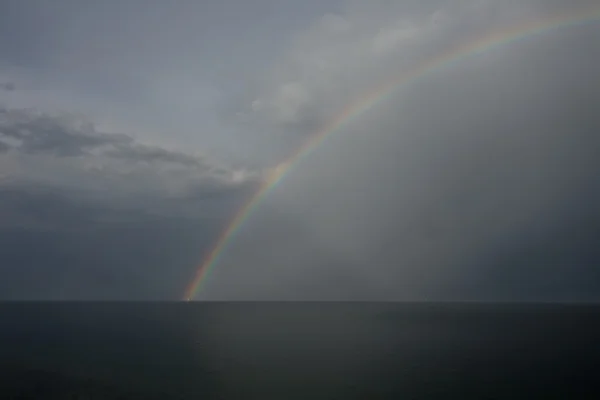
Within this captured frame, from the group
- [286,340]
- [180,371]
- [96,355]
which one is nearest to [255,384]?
[180,371]

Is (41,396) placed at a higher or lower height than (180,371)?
lower

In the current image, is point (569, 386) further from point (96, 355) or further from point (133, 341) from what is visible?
point (133, 341)

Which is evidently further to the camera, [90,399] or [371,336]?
[371,336]

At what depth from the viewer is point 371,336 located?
113m

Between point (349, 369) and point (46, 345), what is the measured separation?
59793 mm

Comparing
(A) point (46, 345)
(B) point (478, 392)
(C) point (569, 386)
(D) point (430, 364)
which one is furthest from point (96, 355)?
(C) point (569, 386)

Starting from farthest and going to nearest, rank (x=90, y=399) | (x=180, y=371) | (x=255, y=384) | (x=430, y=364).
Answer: (x=430, y=364) → (x=180, y=371) → (x=255, y=384) → (x=90, y=399)

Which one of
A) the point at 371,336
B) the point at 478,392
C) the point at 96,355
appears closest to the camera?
the point at 478,392

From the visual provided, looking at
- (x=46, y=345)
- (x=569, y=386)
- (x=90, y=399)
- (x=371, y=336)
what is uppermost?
(x=371, y=336)

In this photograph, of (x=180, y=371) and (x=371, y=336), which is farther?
(x=371, y=336)

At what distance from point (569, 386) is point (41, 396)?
162ft

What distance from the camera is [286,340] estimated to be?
3974 inches

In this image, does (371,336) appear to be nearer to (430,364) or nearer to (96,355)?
(430,364)

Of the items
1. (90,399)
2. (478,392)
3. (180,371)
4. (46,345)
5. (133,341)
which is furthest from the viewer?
(133,341)
